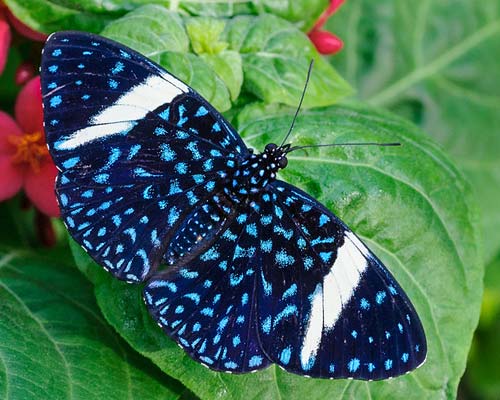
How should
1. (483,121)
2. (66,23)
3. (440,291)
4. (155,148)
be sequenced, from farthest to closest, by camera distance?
1. (483,121)
2. (66,23)
3. (440,291)
4. (155,148)

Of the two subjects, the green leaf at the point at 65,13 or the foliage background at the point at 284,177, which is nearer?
the foliage background at the point at 284,177

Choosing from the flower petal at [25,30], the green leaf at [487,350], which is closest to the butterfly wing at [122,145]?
the flower petal at [25,30]

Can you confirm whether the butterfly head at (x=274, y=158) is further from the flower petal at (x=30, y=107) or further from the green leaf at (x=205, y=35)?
the flower petal at (x=30, y=107)

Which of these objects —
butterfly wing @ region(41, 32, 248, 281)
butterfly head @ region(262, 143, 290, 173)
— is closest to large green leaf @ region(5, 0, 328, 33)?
butterfly wing @ region(41, 32, 248, 281)

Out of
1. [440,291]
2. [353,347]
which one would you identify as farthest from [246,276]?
[440,291]

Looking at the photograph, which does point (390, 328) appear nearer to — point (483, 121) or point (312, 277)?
point (312, 277)

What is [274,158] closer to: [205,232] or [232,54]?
[205,232]
